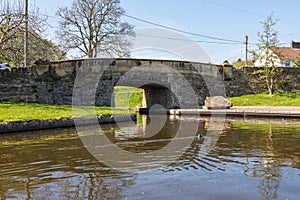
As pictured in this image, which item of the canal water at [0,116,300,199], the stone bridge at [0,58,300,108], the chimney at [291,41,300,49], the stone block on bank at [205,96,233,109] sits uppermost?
the chimney at [291,41,300,49]

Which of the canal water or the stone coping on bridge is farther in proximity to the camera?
the stone coping on bridge

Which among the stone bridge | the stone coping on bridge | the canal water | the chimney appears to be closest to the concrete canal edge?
the canal water

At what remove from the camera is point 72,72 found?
1862 cm

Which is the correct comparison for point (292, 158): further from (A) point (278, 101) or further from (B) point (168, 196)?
(A) point (278, 101)

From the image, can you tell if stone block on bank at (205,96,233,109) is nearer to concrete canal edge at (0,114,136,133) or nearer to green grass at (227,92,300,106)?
green grass at (227,92,300,106)

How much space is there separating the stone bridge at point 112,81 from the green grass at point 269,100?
1.82 m

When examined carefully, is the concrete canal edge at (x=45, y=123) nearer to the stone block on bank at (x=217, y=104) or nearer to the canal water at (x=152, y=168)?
the canal water at (x=152, y=168)

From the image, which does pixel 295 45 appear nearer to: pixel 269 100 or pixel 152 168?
pixel 269 100

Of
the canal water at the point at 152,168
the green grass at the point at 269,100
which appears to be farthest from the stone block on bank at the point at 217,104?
the canal water at the point at 152,168

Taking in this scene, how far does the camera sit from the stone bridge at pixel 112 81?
17.4 m

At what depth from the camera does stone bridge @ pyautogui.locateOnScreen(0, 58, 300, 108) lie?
17.4 m

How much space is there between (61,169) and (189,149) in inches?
133

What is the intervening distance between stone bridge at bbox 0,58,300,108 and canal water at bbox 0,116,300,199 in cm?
895

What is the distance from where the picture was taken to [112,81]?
19719mm
